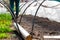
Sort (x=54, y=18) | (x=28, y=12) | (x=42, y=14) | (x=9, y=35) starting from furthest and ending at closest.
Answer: (x=28, y=12) < (x=42, y=14) < (x=54, y=18) < (x=9, y=35)

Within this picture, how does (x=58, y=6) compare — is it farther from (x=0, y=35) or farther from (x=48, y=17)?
(x=0, y=35)

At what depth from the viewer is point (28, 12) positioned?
8.66m

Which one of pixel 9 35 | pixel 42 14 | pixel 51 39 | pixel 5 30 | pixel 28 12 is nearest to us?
pixel 51 39

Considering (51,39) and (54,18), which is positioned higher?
(51,39)

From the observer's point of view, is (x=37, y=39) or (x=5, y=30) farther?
(x=5, y=30)

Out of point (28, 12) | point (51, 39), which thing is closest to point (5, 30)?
point (51, 39)

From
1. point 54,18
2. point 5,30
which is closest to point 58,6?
point 54,18

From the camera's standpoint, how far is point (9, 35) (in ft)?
14.2

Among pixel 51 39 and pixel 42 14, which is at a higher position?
pixel 51 39

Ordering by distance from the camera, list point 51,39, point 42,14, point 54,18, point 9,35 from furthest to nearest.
Answer: point 42,14 < point 54,18 < point 9,35 < point 51,39

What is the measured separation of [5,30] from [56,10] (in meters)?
2.98

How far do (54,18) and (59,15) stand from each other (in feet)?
0.79

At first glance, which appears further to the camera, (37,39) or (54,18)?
(54,18)

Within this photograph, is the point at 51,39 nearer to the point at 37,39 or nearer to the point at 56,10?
the point at 37,39
